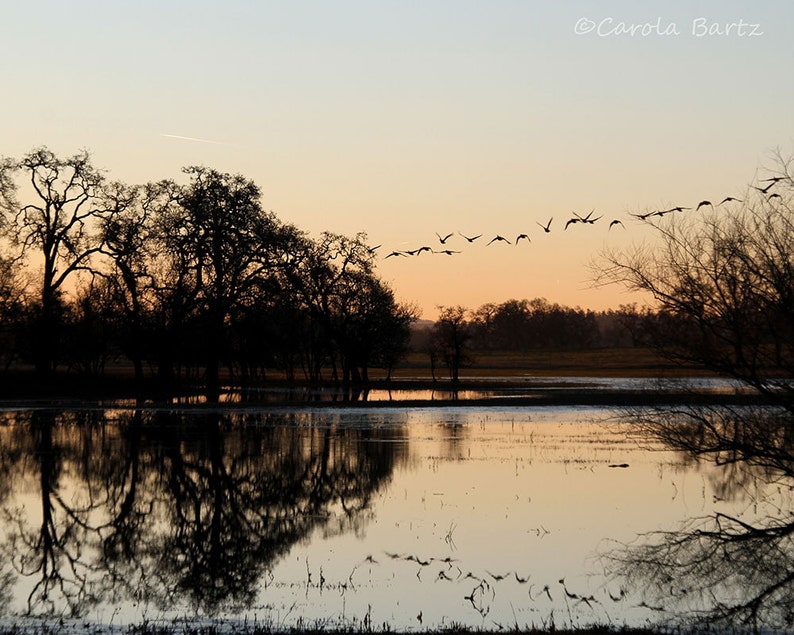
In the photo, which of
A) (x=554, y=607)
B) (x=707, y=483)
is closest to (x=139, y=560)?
(x=554, y=607)

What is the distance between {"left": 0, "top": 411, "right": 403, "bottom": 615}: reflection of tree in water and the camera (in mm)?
16938

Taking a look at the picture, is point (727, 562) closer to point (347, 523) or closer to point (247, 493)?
point (347, 523)

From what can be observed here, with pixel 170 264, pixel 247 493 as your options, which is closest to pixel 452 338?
pixel 170 264

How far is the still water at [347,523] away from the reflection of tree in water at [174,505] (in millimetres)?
73

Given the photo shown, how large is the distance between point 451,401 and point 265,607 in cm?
4820

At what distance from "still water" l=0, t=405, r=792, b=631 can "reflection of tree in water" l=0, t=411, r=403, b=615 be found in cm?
7

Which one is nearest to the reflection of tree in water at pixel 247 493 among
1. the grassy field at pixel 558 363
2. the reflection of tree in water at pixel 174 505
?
the reflection of tree in water at pixel 174 505

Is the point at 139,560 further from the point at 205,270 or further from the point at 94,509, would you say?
the point at 205,270

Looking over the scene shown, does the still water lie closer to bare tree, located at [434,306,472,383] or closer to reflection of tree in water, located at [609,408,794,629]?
reflection of tree in water, located at [609,408,794,629]

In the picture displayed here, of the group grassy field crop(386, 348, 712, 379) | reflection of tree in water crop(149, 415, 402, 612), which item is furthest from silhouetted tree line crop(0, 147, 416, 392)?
grassy field crop(386, 348, 712, 379)

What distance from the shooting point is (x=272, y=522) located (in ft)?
72.9

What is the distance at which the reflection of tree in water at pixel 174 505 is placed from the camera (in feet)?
55.6

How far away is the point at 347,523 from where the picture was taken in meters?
22.2

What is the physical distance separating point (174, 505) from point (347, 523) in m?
4.76
